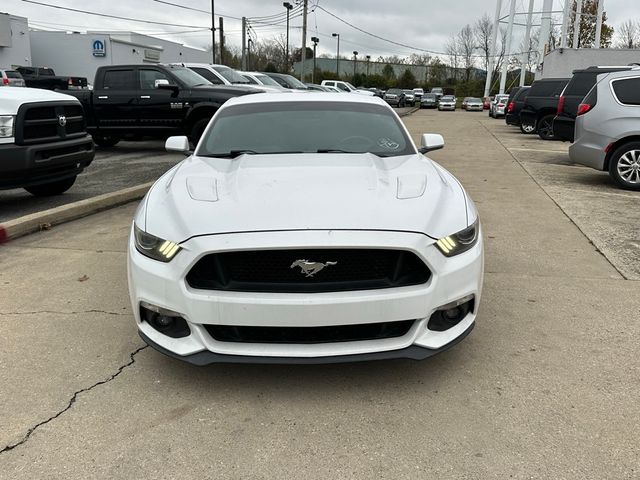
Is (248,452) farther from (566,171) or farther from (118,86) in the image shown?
(118,86)

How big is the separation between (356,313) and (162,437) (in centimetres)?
107

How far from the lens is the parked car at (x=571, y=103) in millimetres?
11656

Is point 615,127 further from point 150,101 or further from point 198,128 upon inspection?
point 150,101

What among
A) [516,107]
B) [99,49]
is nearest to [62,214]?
[516,107]

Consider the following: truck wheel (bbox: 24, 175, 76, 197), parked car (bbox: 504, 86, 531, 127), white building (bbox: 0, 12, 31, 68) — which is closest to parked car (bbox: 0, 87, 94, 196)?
truck wheel (bbox: 24, 175, 76, 197)

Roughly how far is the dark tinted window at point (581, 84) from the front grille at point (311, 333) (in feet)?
37.0

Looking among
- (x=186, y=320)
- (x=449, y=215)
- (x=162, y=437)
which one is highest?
(x=449, y=215)

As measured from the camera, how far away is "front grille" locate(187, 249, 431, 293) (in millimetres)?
2762

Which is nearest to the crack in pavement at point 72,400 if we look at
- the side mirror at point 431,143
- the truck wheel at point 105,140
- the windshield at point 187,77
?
the side mirror at point 431,143

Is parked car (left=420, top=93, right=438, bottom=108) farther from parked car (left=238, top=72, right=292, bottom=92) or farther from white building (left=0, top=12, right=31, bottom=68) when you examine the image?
parked car (left=238, top=72, right=292, bottom=92)

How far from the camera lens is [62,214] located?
6461 millimetres

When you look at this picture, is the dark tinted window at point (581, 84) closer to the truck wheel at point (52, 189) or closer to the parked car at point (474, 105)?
the truck wheel at point (52, 189)

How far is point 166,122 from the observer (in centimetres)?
1196

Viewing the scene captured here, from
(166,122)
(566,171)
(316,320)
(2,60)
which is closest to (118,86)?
(166,122)
